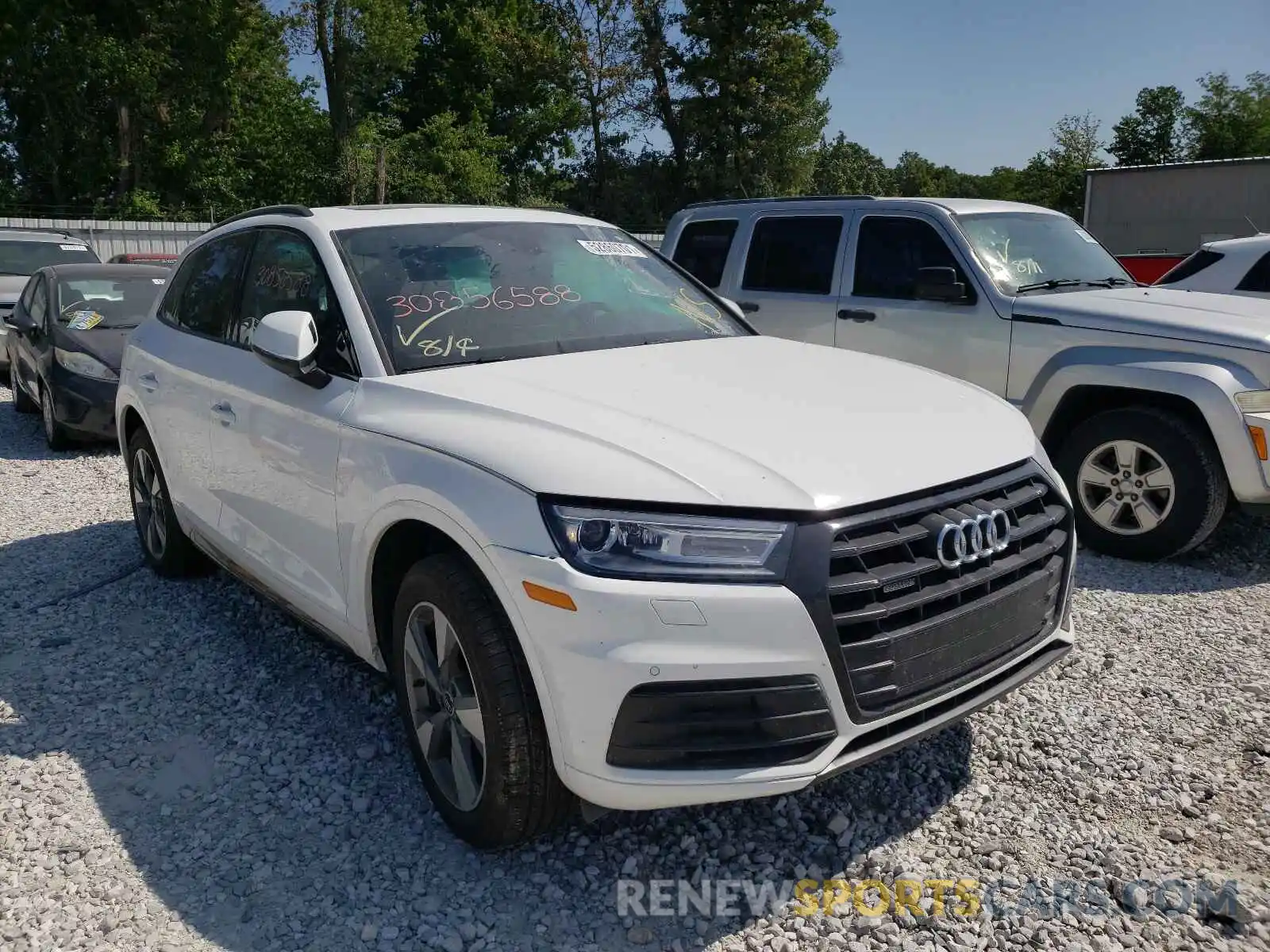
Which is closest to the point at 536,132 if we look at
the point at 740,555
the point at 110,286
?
the point at 110,286

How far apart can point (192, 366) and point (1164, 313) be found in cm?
486

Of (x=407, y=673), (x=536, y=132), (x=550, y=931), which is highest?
(x=536, y=132)

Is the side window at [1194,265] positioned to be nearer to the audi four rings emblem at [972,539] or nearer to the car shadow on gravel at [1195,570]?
the car shadow on gravel at [1195,570]

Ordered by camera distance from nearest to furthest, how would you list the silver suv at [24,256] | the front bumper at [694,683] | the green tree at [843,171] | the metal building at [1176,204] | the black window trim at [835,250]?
the front bumper at [694,683] → the black window trim at [835,250] → the silver suv at [24,256] → the metal building at [1176,204] → the green tree at [843,171]

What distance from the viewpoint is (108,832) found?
9.85ft

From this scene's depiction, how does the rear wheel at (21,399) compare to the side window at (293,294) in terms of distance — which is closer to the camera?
the side window at (293,294)

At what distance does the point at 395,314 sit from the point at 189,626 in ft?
6.94

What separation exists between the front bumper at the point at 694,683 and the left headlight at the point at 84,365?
278 inches

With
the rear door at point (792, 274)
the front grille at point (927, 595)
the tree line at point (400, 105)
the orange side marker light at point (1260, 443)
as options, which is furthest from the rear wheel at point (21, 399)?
the tree line at point (400, 105)

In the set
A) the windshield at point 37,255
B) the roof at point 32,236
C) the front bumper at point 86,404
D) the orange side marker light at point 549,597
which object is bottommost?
the front bumper at point 86,404

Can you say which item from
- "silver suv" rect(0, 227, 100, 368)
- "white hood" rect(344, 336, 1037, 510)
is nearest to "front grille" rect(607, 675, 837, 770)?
"white hood" rect(344, 336, 1037, 510)

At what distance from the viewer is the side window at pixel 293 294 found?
10.9 feet

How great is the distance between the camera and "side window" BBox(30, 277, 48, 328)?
9078 mm

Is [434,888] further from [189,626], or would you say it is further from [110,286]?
[110,286]
